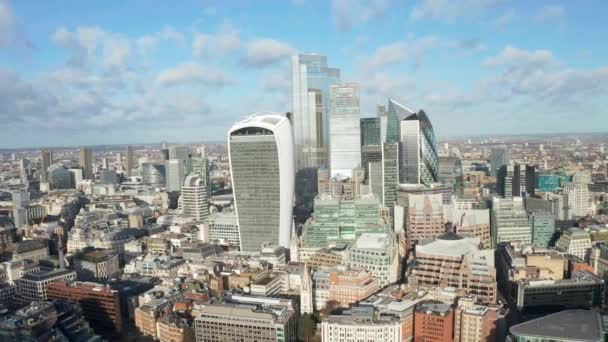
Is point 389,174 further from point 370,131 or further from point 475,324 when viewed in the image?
point 475,324

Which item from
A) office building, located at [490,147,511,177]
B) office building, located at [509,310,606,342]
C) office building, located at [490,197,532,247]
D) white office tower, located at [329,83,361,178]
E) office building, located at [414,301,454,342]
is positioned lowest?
office building, located at [414,301,454,342]

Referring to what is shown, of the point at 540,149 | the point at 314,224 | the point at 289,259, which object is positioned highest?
the point at 540,149

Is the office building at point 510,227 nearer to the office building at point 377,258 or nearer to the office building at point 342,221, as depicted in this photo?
the office building at point 342,221

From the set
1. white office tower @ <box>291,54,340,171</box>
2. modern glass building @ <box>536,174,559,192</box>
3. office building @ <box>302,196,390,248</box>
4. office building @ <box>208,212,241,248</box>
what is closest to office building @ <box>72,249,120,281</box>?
office building @ <box>208,212,241,248</box>

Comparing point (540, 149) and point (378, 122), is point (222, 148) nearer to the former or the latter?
point (378, 122)

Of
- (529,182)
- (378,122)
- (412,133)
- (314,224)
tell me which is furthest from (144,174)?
(529,182)

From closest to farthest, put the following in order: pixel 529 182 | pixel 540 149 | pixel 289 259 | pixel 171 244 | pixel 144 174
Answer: pixel 289 259 → pixel 171 244 → pixel 529 182 → pixel 540 149 → pixel 144 174

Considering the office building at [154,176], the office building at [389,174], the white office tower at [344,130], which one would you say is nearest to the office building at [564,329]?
the office building at [389,174]

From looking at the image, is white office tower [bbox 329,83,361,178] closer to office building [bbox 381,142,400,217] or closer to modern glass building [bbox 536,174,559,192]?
office building [bbox 381,142,400,217]
